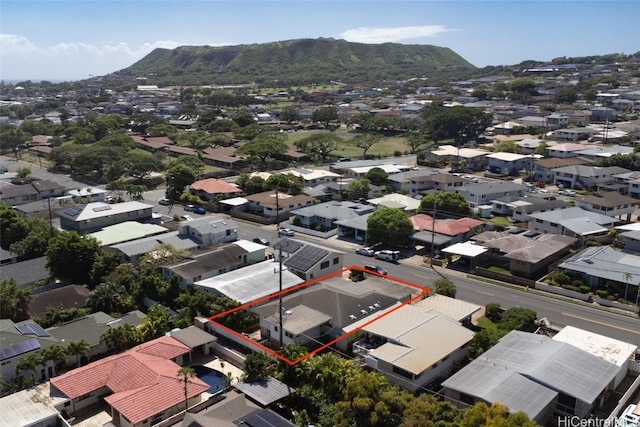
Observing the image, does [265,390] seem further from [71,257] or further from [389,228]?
[389,228]

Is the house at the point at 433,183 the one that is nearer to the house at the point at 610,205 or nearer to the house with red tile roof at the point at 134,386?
the house at the point at 610,205

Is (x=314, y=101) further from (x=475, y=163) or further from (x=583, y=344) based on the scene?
(x=583, y=344)

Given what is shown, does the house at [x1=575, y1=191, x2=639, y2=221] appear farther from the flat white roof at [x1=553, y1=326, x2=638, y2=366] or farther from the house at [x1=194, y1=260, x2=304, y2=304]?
the house at [x1=194, y1=260, x2=304, y2=304]

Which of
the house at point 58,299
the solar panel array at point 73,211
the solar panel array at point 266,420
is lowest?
the solar panel array at point 266,420

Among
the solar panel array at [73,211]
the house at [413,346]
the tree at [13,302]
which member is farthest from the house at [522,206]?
the tree at [13,302]

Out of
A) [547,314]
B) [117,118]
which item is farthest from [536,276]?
[117,118]

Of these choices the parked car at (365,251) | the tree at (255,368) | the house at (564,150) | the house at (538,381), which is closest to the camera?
the house at (538,381)
